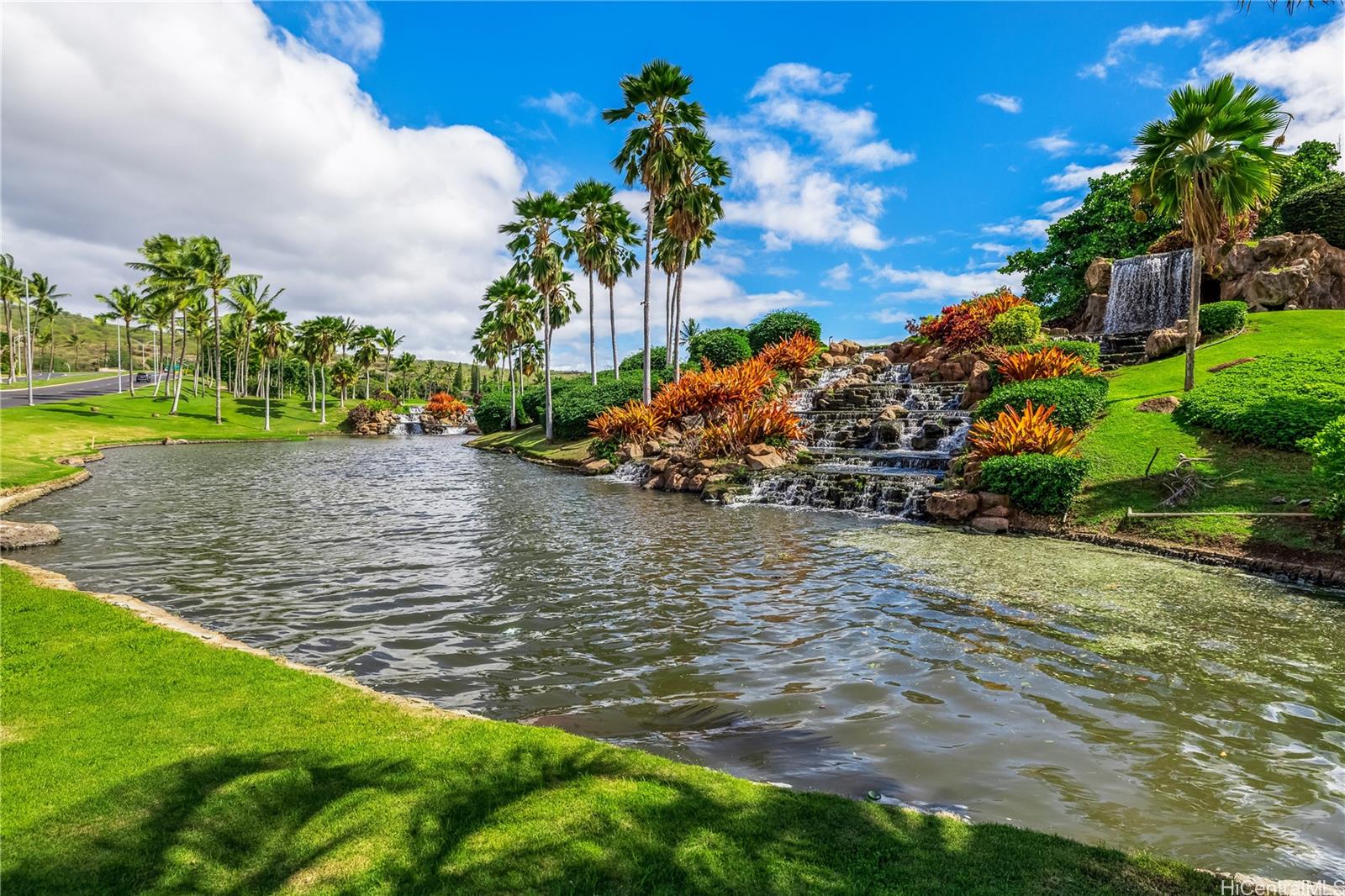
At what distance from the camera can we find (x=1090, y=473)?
51.4 feet

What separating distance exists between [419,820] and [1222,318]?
3380cm

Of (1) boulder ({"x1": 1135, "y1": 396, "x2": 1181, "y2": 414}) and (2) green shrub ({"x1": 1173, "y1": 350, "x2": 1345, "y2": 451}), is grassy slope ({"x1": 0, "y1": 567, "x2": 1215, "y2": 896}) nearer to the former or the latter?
(2) green shrub ({"x1": 1173, "y1": 350, "x2": 1345, "y2": 451})

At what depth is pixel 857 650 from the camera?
771 centimetres

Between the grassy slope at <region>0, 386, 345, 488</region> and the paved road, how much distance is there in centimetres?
302

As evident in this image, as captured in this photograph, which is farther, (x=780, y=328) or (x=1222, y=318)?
(x=780, y=328)

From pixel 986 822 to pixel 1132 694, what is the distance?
138 inches

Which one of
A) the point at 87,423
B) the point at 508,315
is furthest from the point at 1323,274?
the point at 87,423

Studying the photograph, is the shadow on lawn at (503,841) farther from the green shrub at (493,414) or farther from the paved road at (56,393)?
the paved road at (56,393)

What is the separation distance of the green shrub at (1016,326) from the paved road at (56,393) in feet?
229

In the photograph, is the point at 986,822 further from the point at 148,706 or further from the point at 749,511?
the point at 749,511

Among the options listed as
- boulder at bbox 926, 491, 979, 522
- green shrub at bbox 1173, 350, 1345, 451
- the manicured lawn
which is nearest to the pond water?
boulder at bbox 926, 491, 979, 522

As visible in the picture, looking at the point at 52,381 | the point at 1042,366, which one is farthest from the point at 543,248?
the point at 52,381

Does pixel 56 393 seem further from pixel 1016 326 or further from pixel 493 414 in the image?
pixel 1016 326

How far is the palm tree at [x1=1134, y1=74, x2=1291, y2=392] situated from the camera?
18047 millimetres
